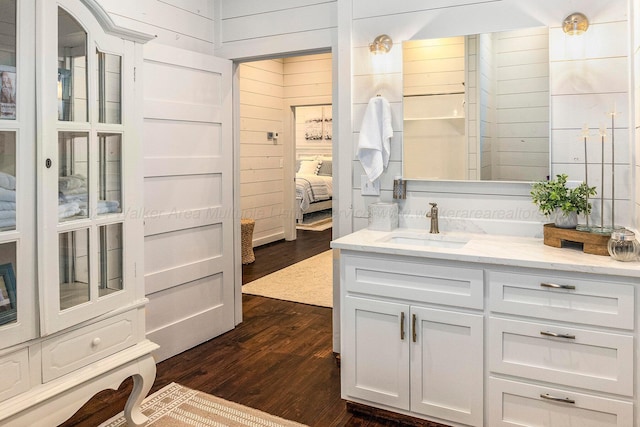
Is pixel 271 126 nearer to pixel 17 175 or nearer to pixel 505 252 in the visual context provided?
pixel 505 252

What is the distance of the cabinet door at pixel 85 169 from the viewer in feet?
5.69

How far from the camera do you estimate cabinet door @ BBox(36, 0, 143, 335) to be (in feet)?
5.69

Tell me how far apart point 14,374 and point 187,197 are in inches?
68.3

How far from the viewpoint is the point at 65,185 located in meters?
1.83

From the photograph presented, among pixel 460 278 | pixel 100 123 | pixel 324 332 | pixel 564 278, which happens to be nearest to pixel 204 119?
pixel 100 123

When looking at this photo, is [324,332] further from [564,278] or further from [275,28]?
[275,28]

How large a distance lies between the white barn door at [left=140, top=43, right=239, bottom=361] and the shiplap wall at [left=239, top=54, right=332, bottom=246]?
2860mm

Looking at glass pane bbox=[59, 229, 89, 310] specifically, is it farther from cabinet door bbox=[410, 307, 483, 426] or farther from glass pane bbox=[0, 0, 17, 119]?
cabinet door bbox=[410, 307, 483, 426]

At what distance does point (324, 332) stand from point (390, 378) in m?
1.29

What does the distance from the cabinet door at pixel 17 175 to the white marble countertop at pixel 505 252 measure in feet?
4.37

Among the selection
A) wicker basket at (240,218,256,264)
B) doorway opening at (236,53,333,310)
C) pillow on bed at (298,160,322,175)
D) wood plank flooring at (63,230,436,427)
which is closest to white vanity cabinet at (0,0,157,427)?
wood plank flooring at (63,230,436,427)

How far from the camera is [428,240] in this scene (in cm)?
264

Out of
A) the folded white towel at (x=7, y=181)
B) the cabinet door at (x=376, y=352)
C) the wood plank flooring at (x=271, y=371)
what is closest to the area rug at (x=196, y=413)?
the wood plank flooring at (x=271, y=371)

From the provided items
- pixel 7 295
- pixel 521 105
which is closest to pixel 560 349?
pixel 521 105
